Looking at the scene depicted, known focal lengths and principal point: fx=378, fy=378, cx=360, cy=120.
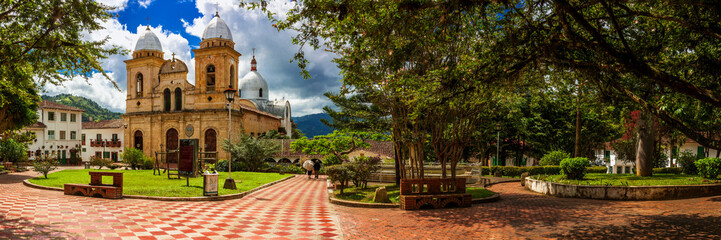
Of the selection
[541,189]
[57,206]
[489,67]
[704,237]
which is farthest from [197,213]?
[541,189]

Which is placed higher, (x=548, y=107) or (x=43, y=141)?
(x=548, y=107)

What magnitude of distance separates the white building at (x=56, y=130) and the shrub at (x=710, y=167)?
5859 centimetres

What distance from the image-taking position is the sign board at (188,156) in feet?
55.2

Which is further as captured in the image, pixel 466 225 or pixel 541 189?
pixel 541 189

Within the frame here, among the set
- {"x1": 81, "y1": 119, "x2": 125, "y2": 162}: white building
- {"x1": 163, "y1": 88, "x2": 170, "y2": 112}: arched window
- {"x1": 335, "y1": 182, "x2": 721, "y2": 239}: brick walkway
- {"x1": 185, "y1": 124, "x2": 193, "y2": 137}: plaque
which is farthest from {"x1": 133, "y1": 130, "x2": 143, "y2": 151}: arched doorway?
{"x1": 335, "y1": 182, "x2": 721, "y2": 239}: brick walkway

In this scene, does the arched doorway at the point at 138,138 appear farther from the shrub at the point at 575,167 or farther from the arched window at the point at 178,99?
the shrub at the point at 575,167

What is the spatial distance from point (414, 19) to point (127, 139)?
44.2 m

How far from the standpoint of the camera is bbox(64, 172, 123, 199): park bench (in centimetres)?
1180

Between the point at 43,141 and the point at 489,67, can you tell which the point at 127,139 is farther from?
the point at 489,67

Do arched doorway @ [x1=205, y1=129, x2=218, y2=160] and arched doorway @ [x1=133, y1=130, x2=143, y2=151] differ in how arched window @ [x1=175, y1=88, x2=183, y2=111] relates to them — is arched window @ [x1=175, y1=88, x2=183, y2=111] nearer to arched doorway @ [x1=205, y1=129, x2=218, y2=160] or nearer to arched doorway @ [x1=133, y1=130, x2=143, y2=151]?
arched doorway @ [x1=205, y1=129, x2=218, y2=160]

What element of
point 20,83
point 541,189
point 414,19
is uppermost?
point 414,19

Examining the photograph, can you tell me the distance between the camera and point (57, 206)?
9.44m

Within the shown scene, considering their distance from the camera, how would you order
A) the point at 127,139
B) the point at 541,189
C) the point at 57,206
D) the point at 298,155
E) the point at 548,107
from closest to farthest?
the point at 57,206, the point at 541,189, the point at 548,107, the point at 298,155, the point at 127,139

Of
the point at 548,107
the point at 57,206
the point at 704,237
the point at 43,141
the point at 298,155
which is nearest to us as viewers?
the point at 704,237
